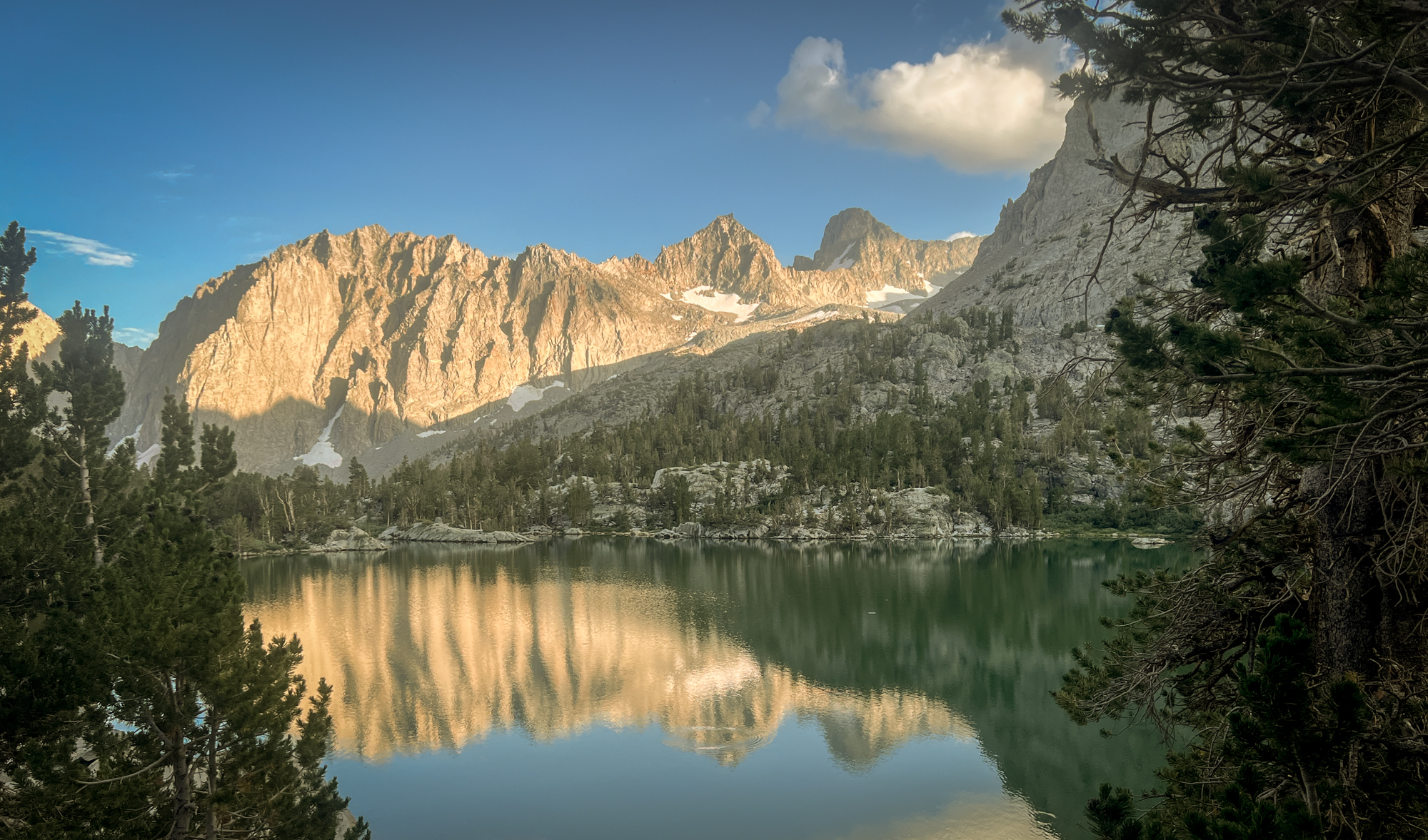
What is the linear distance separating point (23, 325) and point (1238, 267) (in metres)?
30.4

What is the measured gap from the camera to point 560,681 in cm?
4034

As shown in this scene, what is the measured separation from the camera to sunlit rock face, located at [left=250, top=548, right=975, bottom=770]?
105ft

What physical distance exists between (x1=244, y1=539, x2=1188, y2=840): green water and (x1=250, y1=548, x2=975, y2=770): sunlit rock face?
18cm

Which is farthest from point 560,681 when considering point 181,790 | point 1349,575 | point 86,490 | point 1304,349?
point 1304,349

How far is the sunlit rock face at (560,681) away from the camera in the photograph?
32156mm

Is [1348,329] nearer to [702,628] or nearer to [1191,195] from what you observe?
[1191,195]

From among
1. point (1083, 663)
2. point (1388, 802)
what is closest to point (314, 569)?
point (1083, 663)

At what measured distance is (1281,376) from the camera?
6.89m

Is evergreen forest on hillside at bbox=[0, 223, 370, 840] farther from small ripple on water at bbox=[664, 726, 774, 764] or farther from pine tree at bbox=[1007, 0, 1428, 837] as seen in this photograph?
small ripple on water at bbox=[664, 726, 774, 764]

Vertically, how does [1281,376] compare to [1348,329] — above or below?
below

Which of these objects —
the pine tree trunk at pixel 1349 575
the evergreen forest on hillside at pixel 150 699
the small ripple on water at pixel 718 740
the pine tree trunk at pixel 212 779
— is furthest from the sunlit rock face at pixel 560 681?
the pine tree trunk at pixel 1349 575

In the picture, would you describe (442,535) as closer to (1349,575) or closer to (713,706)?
(713,706)

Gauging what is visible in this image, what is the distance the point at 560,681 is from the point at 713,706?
9285 mm

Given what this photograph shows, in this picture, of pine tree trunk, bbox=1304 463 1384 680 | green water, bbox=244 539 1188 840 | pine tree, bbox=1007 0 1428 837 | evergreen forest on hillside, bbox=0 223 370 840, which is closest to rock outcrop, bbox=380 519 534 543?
green water, bbox=244 539 1188 840
